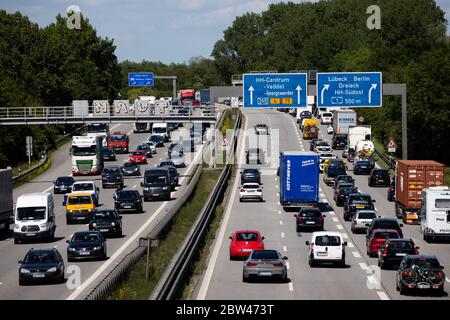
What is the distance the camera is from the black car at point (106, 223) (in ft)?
165

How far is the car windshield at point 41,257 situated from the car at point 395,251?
11864 millimetres

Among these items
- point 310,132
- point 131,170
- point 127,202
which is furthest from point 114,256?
point 310,132

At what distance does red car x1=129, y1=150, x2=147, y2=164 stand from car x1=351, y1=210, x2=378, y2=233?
4444 cm

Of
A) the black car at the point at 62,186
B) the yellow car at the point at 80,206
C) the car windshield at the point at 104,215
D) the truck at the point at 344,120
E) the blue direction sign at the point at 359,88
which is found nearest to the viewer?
the car windshield at the point at 104,215

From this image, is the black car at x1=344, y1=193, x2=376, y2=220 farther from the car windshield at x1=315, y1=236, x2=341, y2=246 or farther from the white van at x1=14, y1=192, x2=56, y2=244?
the car windshield at x1=315, y1=236, x2=341, y2=246

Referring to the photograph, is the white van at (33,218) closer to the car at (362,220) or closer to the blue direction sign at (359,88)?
the car at (362,220)

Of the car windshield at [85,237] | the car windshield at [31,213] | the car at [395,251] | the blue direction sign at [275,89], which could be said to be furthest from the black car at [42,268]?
the blue direction sign at [275,89]

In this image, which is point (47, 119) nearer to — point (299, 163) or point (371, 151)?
point (371, 151)

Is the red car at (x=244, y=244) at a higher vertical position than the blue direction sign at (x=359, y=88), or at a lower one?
lower

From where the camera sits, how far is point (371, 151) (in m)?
91.8

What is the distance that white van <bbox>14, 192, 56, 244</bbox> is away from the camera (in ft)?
163

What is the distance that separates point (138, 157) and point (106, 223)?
1806 inches

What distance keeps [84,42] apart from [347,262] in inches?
5678

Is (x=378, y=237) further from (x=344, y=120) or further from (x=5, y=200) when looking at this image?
(x=344, y=120)
